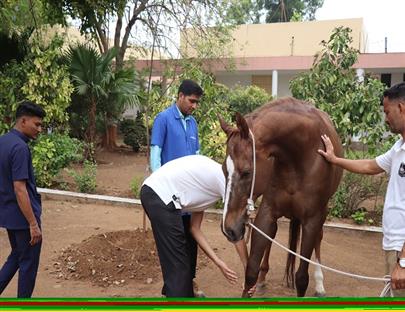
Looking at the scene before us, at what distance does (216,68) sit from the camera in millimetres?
18109

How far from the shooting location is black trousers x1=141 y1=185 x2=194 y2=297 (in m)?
2.78

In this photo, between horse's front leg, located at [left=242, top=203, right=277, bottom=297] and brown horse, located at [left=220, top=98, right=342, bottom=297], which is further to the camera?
horse's front leg, located at [left=242, top=203, right=277, bottom=297]

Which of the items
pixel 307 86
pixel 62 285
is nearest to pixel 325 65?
pixel 307 86

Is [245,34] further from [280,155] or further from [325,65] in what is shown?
[280,155]

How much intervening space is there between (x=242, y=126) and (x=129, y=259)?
9.04 feet

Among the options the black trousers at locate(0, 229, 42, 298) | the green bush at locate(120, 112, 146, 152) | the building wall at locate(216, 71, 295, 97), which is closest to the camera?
the black trousers at locate(0, 229, 42, 298)

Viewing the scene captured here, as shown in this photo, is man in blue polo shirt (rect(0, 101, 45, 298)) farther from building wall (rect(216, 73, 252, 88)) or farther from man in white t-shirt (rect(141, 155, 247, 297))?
building wall (rect(216, 73, 252, 88))

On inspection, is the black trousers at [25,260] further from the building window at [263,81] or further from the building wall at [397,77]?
the building window at [263,81]

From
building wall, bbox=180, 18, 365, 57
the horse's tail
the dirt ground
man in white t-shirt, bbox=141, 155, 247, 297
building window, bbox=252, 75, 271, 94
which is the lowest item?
the dirt ground

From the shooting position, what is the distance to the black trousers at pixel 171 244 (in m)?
2.78

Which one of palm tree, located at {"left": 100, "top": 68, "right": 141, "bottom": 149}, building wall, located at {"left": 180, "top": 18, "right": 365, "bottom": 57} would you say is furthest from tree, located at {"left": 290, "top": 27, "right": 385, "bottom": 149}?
building wall, located at {"left": 180, "top": 18, "right": 365, "bottom": 57}

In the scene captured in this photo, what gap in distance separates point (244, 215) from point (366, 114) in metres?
4.69

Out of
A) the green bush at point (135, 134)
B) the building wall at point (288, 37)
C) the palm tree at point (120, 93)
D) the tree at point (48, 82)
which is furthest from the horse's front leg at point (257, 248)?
the building wall at point (288, 37)

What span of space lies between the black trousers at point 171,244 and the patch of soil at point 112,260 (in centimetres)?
178
